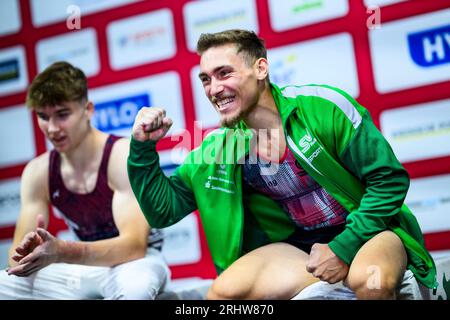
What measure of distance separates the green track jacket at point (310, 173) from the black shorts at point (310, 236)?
20 millimetres

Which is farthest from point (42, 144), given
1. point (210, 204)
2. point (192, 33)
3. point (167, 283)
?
point (210, 204)

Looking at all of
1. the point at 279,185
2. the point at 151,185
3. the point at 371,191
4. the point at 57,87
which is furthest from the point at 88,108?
the point at 371,191

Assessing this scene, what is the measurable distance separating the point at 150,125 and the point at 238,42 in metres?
0.30

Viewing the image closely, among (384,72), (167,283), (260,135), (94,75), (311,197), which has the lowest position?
(167,283)

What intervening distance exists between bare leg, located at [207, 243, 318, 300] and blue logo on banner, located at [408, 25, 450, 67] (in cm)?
79

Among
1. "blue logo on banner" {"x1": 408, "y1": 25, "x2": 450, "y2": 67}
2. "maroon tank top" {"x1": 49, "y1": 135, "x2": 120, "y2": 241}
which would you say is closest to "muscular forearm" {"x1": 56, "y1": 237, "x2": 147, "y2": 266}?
"maroon tank top" {"x1": 49, "y1": 135, "x2": 120, "y2": 241}

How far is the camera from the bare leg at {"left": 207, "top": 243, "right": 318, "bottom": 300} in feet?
4.87

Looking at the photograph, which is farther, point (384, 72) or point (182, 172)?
point (384, 72)

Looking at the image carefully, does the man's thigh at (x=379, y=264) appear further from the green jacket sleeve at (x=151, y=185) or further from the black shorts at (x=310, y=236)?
the green jacket sleeve at (x=151, y=185)

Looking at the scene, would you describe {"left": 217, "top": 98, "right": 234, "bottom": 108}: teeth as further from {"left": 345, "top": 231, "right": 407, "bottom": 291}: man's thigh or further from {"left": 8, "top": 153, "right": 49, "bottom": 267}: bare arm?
{"left": 8, "top": 153, "right": 49, "bottom": 267}: bare arm

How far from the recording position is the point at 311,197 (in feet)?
5.07

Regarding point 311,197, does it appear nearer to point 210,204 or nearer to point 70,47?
point 210,204

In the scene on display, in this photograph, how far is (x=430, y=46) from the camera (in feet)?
6.37
